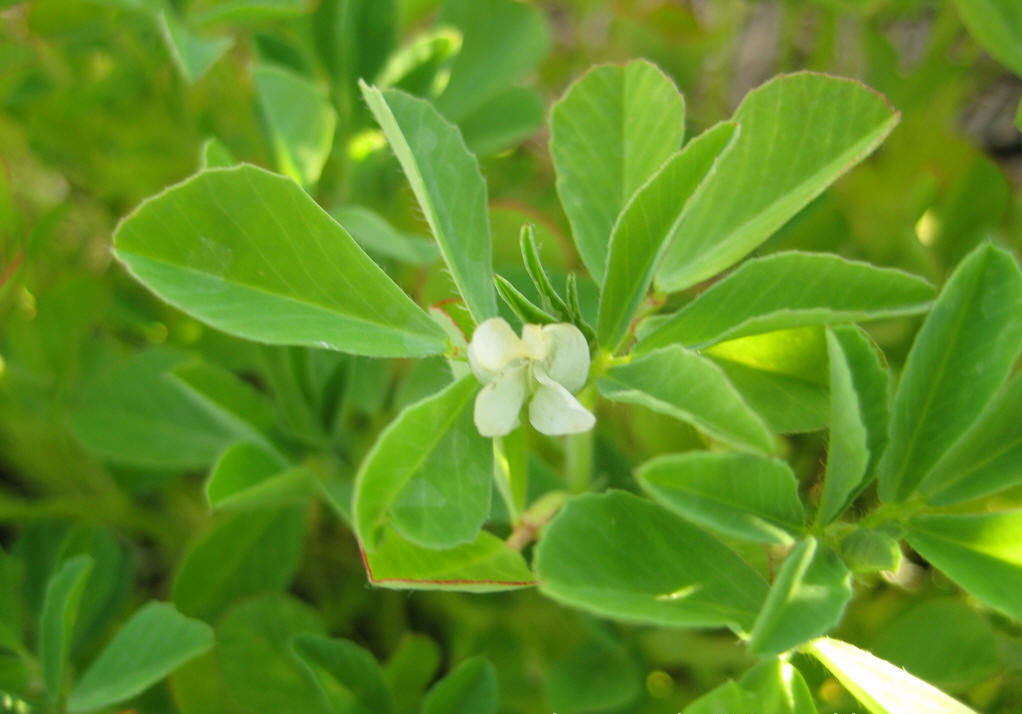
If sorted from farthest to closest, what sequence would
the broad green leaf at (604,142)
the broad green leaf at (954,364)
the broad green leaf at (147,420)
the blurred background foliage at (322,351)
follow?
the broad green leaf at (147,420) → the blurred background foliage at (322,351) → the broad green leaf at (604,142) → the broad green leaf at (954,364)

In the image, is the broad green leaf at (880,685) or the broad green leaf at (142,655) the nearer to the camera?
the broad green leaf at (880,685)

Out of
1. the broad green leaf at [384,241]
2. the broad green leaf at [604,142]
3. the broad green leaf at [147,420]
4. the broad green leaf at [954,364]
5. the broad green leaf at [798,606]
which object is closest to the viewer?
the broad green leaf at [798,606]

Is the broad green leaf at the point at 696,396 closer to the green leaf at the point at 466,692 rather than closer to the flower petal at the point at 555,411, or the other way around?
the flower petal at the point at 555,411

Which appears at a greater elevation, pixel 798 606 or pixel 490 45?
pixel 490 45

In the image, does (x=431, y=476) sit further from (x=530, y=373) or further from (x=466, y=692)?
(x=466, y=692)

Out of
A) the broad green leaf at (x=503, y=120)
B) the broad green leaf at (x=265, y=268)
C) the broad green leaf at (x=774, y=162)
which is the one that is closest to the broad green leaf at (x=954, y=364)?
the broad green leaf at (x=774, y=162)

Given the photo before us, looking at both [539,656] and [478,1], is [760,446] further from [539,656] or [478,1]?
[478,1]

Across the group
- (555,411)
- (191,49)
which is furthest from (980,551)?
(191,49)
